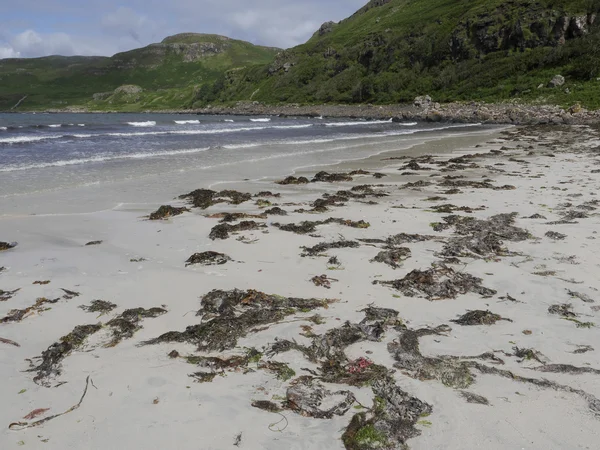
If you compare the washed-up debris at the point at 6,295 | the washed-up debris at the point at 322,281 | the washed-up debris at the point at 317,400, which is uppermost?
the washed-up debris at the point at 6,295

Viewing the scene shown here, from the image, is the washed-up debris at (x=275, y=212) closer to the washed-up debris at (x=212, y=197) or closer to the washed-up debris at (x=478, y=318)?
the washed-up debris at (x=212, y=197)

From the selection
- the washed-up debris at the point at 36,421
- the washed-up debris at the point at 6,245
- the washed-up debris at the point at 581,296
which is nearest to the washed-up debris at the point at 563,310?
the washed-up debris at the point at 581,296

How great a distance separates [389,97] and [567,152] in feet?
229

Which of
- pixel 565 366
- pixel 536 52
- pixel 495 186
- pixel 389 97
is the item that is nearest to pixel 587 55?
pixel 536 52

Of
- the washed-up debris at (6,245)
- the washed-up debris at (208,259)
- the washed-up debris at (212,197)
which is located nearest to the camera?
the washed-up debris at (208,259)

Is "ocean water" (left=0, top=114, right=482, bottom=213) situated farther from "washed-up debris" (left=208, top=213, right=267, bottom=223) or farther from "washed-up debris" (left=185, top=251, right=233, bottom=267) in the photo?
"washed-up debris" (left=185, top=251, right=233, bottom=267)

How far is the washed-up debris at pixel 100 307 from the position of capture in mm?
5391

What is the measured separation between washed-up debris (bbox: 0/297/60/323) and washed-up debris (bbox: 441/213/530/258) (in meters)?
6.27

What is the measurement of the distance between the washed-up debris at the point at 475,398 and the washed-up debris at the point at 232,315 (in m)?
2.19

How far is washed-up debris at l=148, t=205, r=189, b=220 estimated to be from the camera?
9.99 metres

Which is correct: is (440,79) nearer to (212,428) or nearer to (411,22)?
(411,22)

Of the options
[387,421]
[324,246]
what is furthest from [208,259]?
[387,421]

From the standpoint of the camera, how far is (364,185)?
13.9 metres

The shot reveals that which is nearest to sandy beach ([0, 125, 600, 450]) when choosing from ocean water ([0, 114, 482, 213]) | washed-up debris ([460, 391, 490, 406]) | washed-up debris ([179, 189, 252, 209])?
washed-up debris ([460, 391, 490, 406])
